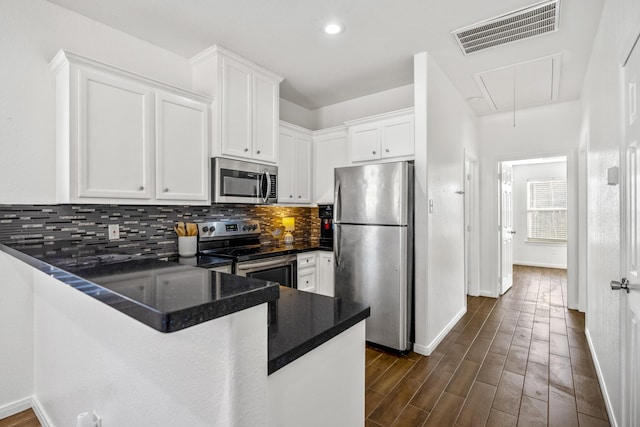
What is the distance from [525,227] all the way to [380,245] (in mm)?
6352

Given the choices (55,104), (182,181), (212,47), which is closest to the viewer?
(55,104)

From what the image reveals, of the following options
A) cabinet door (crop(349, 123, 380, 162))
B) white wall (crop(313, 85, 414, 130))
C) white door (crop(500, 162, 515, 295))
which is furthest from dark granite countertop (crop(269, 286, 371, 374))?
white door (crop(500, 162, 515, 295))

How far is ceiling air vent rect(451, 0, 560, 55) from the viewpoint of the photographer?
231cm

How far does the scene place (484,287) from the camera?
490 centimetres

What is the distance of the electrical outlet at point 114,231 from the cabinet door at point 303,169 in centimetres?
186

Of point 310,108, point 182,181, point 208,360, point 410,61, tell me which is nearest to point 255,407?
point 208,360

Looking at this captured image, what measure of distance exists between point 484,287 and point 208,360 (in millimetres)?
5061

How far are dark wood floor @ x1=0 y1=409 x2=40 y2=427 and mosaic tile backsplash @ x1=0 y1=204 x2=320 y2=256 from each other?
1.10 m

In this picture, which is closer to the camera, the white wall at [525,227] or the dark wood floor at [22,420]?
the dark wood floor at [22,420]

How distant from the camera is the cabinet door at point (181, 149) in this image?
2469mm

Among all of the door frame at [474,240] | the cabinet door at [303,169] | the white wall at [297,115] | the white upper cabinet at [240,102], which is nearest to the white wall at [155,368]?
the white upper cabinet at [240,102]

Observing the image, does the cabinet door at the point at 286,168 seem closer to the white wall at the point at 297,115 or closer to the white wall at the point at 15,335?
the white wall at the point at 297,115

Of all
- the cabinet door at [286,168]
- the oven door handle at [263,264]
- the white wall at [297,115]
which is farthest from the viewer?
the white wall at [297,115]

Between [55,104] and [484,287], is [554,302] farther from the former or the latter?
[55,104]
